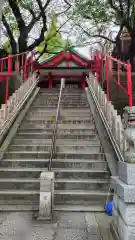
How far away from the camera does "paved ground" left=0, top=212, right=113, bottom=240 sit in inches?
165

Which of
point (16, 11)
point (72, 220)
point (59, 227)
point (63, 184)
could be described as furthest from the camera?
point (16, 11)

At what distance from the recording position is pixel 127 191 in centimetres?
341

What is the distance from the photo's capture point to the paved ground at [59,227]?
165 inches

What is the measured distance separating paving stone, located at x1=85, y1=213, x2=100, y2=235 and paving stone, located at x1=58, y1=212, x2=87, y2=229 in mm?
77

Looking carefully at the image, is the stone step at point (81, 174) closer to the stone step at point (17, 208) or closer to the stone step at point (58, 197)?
the stone step at point (58, 197)

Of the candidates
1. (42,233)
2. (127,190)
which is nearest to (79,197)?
(42,233)

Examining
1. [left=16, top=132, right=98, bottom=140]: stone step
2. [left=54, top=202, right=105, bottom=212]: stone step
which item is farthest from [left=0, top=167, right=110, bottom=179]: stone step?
[left=16, top=132, right=98, bottom=140]: stone step

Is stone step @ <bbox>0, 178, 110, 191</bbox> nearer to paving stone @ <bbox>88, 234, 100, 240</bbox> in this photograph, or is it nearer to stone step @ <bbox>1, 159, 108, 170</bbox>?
stone step @ <bbox>1, 159, 108, 170</bbox>

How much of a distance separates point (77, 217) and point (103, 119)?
4.22 metres

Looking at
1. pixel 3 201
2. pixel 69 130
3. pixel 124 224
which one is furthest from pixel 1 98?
pixel 124 224

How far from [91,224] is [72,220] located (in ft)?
1.35

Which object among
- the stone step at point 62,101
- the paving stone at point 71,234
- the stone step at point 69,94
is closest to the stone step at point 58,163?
the paving stone at point 71,234

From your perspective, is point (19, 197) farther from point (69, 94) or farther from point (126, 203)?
point (69, 94)

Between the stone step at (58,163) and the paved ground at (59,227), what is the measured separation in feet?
5.89
